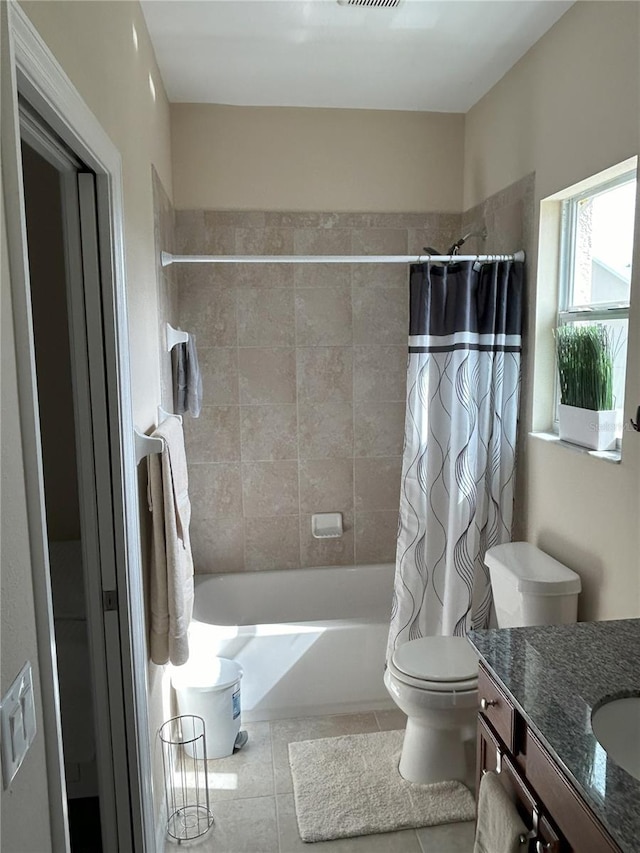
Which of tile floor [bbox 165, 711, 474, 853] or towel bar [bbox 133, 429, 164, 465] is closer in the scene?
towel bar [bbox 133, 429, 164, 465]

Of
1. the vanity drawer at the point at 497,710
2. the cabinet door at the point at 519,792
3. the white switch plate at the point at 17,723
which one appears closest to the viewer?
the white switch plate at the point at 17,723

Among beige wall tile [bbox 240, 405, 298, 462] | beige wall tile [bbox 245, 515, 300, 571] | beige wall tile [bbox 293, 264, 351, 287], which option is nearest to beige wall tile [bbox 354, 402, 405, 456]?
beige wall tile [bbox 240, 405, 298, 462]

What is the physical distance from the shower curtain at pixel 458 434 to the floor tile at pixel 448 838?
0.70 m

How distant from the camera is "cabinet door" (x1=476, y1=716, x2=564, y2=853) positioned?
1.26 m

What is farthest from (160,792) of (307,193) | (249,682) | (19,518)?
(307,193)

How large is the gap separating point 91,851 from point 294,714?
1.02 m

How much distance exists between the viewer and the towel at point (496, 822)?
4.43 ft

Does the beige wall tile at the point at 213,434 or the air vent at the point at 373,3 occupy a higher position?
the air vent at the point at 373,3

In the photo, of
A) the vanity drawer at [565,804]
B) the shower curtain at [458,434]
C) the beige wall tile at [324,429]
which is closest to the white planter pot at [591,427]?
the shower curtain at [458,434]

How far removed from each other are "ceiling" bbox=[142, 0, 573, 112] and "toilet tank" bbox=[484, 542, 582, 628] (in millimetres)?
1927

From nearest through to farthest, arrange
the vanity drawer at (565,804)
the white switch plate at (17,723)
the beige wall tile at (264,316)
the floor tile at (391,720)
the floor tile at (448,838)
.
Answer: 1. the white switch plate at (17,723)
2. the vanity drawer at (565,804)
3. the floor tile at (448,838)
4. the floor tile at (391,720)
5. the beige wall tile at (264,316)

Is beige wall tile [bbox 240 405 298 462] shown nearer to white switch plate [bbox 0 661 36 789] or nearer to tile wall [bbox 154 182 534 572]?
tile wall [bbox 154 182 534 572]

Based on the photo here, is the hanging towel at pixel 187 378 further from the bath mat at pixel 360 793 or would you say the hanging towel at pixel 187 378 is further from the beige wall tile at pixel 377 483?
the bath mat at pixel 360 793

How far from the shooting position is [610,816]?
1044mm
